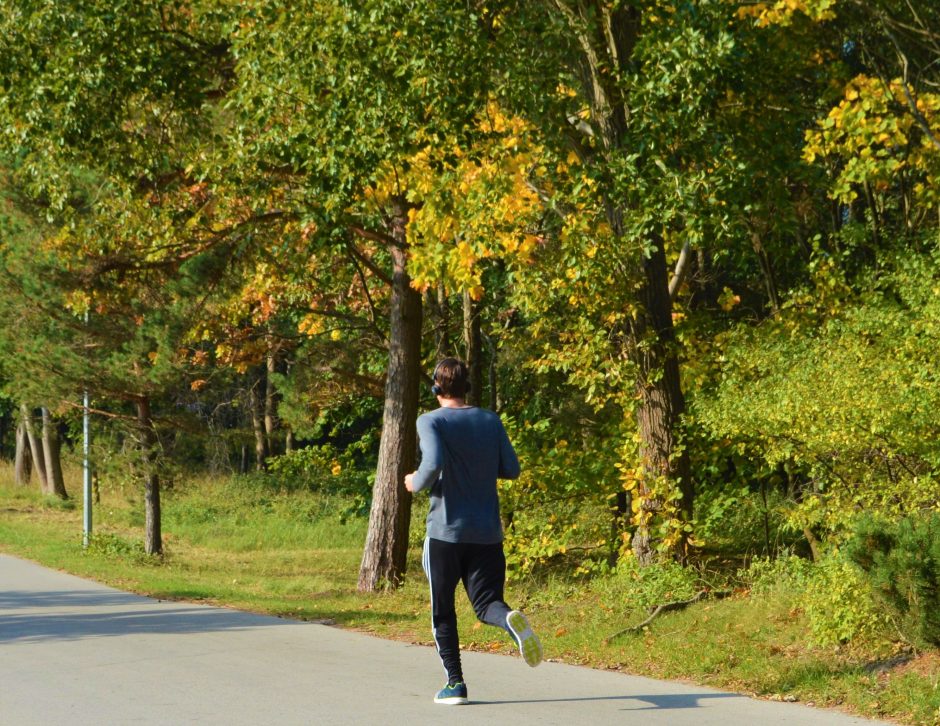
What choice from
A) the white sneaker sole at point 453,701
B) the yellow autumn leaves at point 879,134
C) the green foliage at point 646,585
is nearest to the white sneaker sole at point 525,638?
the white sneaker sole at point 453,701

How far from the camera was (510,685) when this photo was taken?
330 inches

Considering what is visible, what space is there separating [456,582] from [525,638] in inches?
21.1

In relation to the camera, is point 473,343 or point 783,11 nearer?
point 783,11

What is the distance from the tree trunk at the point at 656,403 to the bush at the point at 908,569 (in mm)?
4210

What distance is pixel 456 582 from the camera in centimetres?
749

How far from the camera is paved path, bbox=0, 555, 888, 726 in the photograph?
726 centimetres

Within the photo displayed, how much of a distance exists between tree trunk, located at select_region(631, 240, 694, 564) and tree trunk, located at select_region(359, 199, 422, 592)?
4601 millimetres

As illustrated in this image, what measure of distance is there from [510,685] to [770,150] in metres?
Answer: 5.82

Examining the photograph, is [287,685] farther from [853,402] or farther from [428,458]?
[853,402]

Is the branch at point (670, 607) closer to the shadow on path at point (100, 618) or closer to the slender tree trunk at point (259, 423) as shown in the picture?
the shadow on path at point (100, 618)

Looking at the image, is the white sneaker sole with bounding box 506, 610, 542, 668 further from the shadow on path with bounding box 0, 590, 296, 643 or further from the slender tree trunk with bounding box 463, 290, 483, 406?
the slender tree trunk with bounding box 463, 290, 483, 406

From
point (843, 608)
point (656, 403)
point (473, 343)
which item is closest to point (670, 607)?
point (656, 403)

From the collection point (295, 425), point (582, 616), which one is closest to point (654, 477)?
→ point (582, 616)

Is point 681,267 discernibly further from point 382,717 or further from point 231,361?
point 231,361
